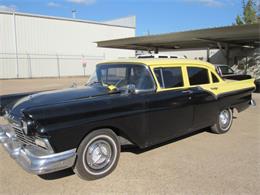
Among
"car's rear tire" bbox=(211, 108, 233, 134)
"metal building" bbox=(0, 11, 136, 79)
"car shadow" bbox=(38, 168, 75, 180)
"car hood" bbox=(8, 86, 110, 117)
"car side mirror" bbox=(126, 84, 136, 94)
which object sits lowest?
"car shadow" bbox=(38, 168, 75, 180)

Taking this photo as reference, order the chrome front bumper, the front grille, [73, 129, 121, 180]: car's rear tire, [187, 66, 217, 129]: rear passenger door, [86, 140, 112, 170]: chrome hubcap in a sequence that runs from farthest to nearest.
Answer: [187, 66, 217, 129]: rear passenger door
[86, 140, 112, 170]: chrome hubcap
[73, 129, 121, 180]: car's rear tire
the front grille
the chrome front bumper

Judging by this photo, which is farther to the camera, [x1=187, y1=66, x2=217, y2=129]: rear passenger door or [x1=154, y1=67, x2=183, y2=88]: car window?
[x1=187, y1=66, x2=217, y2=129]: rear passenger door

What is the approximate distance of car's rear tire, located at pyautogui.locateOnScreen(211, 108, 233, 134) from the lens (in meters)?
5.85

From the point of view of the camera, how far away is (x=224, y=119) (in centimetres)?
608

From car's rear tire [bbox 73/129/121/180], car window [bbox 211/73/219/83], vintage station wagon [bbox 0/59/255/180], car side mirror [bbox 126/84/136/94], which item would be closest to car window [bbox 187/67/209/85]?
vintage station wagon [bbox 0/59/255/180]

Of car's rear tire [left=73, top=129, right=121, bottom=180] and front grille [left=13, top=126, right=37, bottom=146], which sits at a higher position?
front grille [left=13, top=126, right=37, bottom=146]

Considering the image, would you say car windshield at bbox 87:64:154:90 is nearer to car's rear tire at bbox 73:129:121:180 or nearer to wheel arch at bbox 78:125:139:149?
wheel arch at bbox 78:125:139:149

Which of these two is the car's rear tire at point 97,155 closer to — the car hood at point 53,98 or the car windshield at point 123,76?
the car hood at point 53,98

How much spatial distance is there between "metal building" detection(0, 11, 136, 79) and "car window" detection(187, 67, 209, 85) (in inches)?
959

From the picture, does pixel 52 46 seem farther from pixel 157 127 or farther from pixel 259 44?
pixel 157 127

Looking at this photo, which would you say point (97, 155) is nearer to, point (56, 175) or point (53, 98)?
point (56, 175)

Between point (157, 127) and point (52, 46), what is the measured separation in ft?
90.0

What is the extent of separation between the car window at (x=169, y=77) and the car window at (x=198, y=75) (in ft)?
1.05

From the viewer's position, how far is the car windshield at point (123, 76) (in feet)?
14.0
